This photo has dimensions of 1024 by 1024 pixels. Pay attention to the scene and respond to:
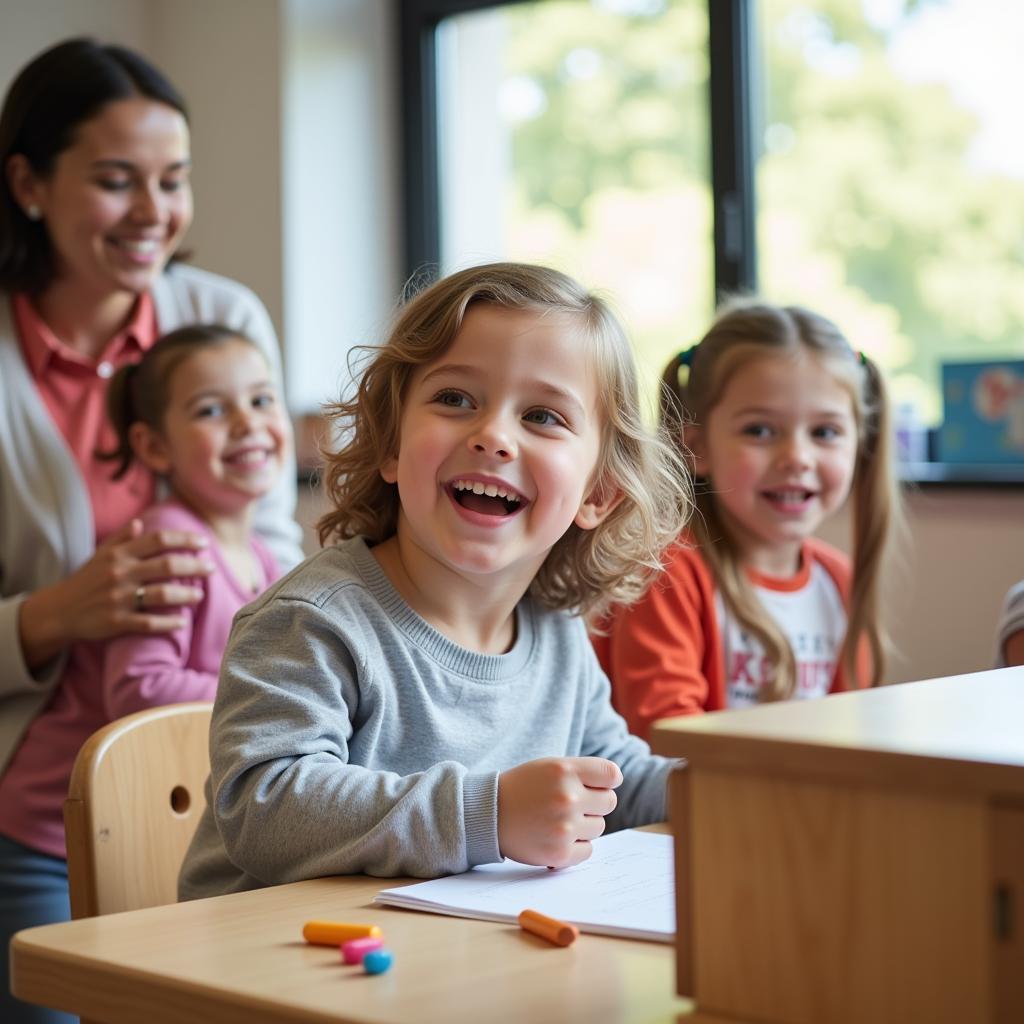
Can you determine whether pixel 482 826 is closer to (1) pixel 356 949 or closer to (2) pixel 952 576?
(1) pixel 356 949

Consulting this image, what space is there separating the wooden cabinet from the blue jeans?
1172mm

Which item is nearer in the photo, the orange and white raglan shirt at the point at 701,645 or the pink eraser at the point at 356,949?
the pink eraser at the point at 356,949

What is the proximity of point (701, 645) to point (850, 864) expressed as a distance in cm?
118

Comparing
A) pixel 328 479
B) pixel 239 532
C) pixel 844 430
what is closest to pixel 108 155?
pixel 239 532

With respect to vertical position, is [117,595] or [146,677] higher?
[117,595]

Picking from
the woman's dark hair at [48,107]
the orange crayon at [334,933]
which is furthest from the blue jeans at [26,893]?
the orange crayon at [334,933]

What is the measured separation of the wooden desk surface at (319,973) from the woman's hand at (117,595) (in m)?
0.85

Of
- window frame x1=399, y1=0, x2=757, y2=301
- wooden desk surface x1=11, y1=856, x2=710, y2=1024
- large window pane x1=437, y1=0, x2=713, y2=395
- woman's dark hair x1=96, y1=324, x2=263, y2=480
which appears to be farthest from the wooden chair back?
large window pane x1=437, y1=0, x2=713, y2=395

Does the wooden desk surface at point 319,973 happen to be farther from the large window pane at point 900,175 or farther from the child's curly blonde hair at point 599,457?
the large window pane at point 900,175

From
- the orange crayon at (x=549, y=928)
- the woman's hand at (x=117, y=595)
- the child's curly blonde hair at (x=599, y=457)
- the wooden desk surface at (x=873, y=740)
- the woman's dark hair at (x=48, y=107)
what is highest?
the woman's dark hair at (x=48, y=107)

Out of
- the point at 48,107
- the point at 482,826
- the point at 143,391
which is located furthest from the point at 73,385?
the point at 482,826

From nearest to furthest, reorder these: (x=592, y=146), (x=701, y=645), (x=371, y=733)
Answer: (x=371, y=733) → (x=701, y=645) → (x=592, y=146)

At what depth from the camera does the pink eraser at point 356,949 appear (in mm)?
777

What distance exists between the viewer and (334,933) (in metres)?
0.81
